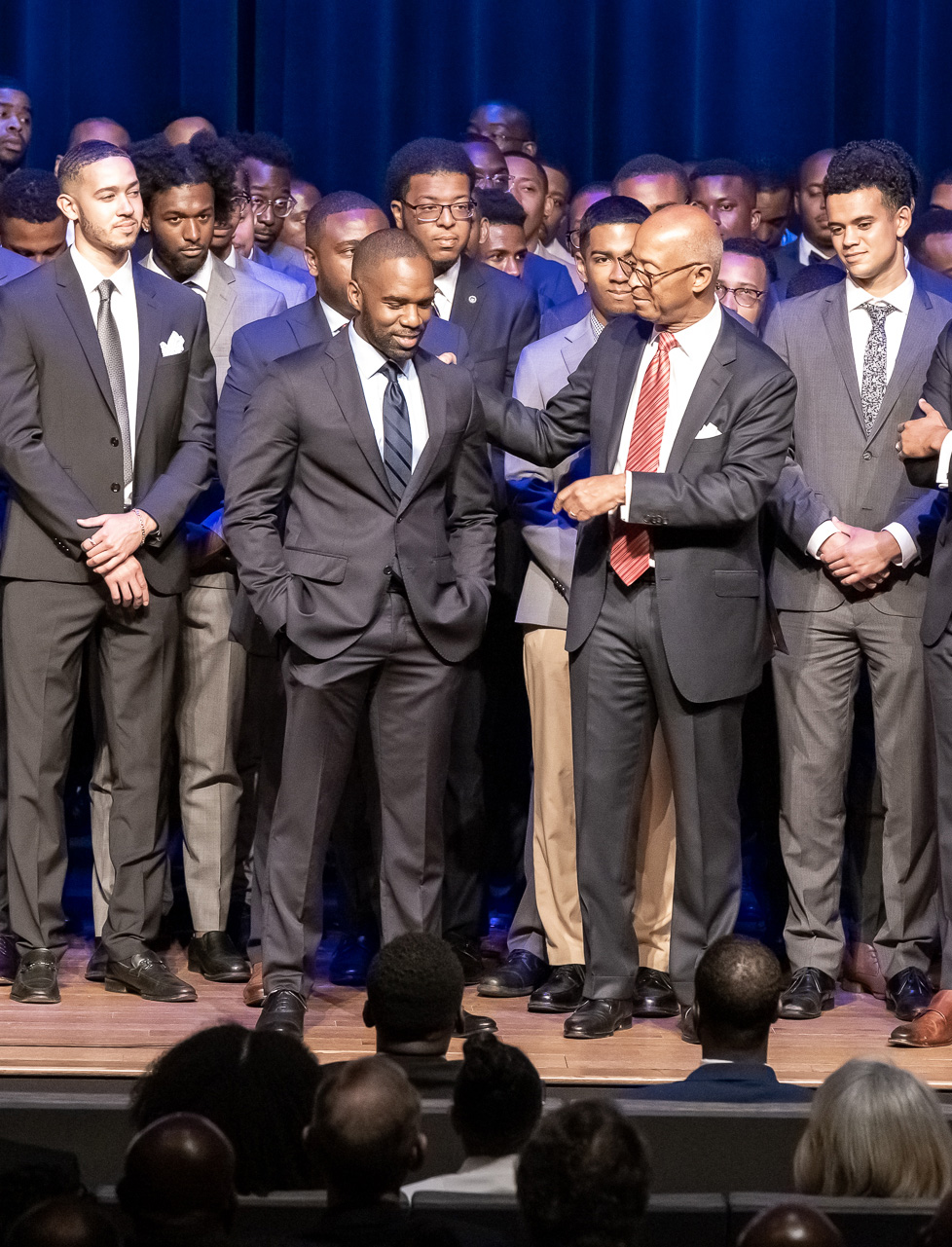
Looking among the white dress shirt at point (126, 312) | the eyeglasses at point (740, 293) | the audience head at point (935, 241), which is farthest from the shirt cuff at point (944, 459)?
the white dress shirt at point (126, 312)

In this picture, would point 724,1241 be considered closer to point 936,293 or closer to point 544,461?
point 544,461

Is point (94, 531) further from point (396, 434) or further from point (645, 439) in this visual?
point (645, 439)

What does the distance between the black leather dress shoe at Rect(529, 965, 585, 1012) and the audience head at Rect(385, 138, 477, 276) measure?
161 centimetres

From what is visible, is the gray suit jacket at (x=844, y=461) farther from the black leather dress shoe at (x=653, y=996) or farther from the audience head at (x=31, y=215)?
the audience head at (x=31, y=215)

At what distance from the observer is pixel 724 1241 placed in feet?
8.09

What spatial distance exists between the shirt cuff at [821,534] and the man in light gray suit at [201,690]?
1.31 metres

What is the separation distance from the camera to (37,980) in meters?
4.14

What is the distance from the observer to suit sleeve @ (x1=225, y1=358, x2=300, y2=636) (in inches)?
154

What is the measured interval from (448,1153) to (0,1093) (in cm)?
70

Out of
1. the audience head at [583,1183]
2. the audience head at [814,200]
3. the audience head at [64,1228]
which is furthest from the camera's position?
the audience head at [814,200]

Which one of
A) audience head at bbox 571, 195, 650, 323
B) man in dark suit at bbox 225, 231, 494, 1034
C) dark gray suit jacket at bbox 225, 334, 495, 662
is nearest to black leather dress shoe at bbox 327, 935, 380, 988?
man in dark suit at bbox 225, 231, 494, 1034

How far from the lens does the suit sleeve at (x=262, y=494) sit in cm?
391

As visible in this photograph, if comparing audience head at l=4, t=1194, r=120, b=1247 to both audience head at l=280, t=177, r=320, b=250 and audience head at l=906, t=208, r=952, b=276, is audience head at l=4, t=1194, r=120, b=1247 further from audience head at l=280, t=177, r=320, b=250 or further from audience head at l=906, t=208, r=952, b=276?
audience head at l=280, t=177, r=320, b=250

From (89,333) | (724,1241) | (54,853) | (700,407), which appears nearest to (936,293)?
(700,407)
